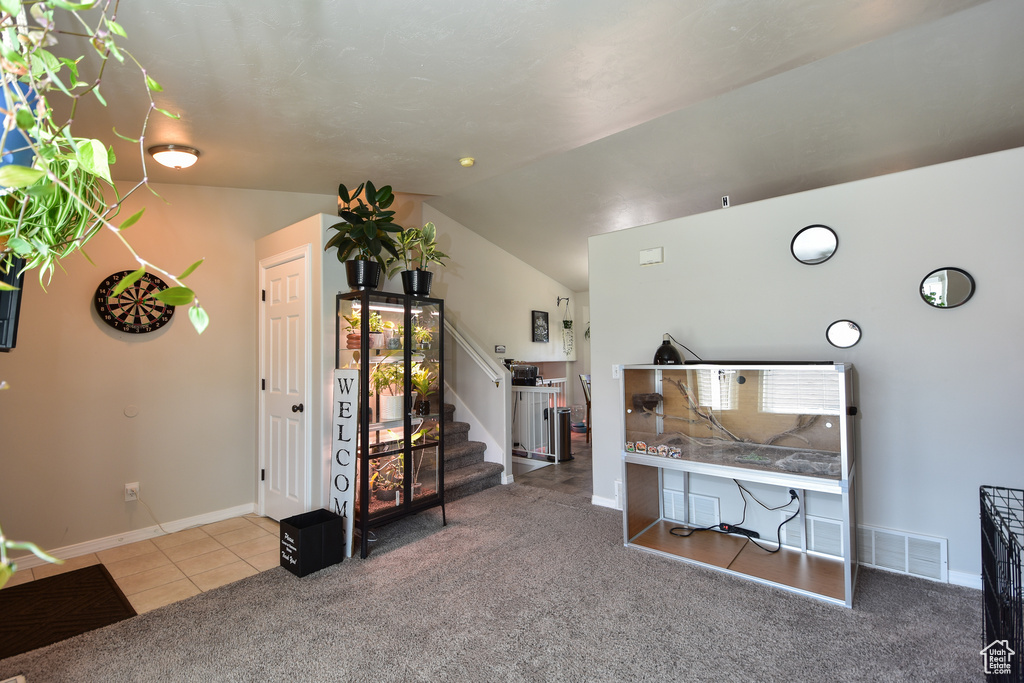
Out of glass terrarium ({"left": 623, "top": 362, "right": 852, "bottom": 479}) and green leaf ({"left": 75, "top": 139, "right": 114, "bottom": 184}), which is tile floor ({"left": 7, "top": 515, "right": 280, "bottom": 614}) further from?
green leaf ({"left": 75, "top": 139, "right": 114, "bottom": 184})

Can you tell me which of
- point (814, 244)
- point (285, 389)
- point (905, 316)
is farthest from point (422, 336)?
point (905, 316)

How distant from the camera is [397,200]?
16.5 ft

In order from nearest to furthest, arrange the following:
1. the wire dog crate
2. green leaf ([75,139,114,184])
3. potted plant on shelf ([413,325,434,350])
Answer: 1. green leaf ([75,139,114,184])
2. the wire dog crate
3. potted plant on shelf ([413,325,434,350])

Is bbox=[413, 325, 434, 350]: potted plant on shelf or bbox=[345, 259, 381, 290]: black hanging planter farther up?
bbox=[345, 259, 381, 290]: black hanging planter

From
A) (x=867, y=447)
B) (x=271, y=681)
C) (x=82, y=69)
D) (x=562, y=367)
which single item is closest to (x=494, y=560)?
(x=271, y=681)

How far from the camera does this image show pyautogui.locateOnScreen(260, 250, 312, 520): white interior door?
3.49 metres

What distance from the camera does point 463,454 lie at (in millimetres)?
4574

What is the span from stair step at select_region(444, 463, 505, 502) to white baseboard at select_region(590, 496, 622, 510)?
0.98 metres

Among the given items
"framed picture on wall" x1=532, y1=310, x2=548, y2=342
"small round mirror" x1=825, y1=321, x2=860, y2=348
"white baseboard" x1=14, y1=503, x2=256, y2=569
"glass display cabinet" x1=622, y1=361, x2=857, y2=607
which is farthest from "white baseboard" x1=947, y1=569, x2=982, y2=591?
"framed picture on wall" x1=532, y1=310, x2=548, y2=342

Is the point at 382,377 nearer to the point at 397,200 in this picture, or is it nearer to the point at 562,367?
the point at 397,200

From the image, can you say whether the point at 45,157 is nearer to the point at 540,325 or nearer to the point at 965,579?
the point at 965,579

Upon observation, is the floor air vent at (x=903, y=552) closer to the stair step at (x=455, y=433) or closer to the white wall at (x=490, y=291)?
the stair step at (x=455, y=433)

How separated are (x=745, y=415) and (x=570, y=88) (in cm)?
205

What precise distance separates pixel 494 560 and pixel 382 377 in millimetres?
1360
